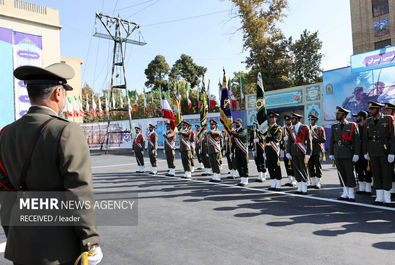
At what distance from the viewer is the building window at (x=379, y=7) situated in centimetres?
2689

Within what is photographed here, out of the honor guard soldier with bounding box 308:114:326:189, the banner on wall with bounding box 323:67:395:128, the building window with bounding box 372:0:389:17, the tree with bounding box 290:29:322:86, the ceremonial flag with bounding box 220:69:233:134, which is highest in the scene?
the building window with bounding box 372:0:389:17

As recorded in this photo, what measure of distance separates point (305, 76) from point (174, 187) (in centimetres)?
2464

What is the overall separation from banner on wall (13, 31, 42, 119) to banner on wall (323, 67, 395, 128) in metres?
17.4

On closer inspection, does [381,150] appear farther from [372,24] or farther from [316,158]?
[372,24]

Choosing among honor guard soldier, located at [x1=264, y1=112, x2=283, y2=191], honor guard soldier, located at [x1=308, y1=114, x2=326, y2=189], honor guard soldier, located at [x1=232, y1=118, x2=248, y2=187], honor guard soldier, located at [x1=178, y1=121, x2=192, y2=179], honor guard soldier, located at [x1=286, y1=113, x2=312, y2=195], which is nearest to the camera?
honor guard soldier, located at [x1=286, y1=113, x2=312, y2=195]

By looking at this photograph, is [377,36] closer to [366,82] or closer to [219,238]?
[366,82]

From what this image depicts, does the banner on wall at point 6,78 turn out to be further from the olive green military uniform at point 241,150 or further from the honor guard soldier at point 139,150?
the olive green military uniform at point 241,150

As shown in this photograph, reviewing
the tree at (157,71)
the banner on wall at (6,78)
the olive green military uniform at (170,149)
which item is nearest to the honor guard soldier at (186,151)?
the olive green military uniform at (170,149)

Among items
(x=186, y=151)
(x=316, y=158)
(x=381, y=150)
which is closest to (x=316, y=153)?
(x=316, y=158)

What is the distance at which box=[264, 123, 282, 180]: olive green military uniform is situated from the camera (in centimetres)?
814

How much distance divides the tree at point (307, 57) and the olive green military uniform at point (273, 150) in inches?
910

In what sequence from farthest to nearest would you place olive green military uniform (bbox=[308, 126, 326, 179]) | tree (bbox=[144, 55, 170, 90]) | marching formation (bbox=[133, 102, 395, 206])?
tree (bbox=[144, 55, 170, 90])
olive green military uniform (bbox=[308, 126, 326, 179])
marching formation (bbox=[133, 102, 395, 206])

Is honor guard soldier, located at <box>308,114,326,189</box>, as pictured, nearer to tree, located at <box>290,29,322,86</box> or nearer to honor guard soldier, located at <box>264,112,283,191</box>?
honor guard soldier, located at <box>264,112,283,191</box>

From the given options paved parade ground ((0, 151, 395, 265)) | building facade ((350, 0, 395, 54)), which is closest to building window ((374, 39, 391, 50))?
building facade ((350, 0, 395, 54))
